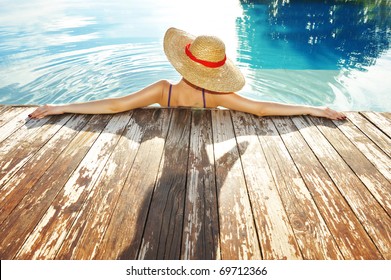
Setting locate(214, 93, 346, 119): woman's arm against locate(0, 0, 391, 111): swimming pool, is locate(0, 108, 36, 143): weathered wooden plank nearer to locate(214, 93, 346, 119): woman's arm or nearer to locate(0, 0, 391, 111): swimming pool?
locate(214, 93, 346, 119): woman's arm

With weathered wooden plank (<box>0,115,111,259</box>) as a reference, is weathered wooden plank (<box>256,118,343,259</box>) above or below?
below

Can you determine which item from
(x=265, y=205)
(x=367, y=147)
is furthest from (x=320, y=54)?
(x=265, y=205)

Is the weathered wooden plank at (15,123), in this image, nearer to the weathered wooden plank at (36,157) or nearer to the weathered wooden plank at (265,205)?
the weathered wooden plank at (36,157)

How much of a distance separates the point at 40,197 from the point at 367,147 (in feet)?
8.84

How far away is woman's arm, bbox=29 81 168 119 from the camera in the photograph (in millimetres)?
2844

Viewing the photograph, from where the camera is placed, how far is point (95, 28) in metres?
10.6

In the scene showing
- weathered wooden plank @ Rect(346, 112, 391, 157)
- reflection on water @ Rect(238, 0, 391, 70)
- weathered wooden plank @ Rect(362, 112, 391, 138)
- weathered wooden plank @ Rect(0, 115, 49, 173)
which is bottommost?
reflection on water @ Rect(238, 0, 391, 70)

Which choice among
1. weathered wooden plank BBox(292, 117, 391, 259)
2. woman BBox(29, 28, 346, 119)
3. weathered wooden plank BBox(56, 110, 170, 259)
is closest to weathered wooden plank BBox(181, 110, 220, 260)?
weathered wooden plank BBox(56, 110, 170, 259)

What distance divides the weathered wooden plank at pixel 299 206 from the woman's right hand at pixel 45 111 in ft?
7.06

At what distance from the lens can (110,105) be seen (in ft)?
9.36

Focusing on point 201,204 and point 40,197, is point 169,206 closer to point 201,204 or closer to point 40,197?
point 201,204

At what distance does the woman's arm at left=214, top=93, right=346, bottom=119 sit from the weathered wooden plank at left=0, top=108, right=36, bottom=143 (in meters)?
2.02

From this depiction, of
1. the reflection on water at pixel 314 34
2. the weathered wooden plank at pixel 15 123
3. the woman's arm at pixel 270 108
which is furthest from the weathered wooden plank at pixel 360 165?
the reflection on water at pixel 314 34
